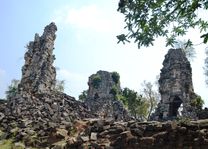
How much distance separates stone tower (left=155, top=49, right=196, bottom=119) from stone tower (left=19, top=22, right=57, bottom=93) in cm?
730

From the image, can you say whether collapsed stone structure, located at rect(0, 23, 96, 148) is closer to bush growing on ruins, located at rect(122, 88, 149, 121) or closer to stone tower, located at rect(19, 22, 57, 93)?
stone tower, located at rect(19, 22, 57, 93)

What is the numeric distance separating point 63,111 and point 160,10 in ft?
34.5

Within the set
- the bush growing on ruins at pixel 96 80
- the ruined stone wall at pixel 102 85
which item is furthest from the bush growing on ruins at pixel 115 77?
the bush growing on ruins at pixel 96 80

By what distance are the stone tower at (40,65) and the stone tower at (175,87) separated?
7.30 m

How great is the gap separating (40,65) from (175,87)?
8.89 metres

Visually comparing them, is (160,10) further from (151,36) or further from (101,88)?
(101,88)

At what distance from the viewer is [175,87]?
25.2m

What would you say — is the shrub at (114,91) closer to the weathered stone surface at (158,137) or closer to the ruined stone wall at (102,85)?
the ruined stone wall at (102,85)

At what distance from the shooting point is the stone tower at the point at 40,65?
21.6 meters

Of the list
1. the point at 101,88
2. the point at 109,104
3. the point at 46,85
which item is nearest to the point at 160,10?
the point at 46,85

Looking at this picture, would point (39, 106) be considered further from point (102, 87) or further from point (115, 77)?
point (115, 77)

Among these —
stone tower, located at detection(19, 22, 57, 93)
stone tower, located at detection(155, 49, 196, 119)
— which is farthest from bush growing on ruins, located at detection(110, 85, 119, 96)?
stone tower, located at detection(19, 22, 57, 93)

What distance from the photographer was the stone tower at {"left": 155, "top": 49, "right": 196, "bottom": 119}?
24812 millimetres

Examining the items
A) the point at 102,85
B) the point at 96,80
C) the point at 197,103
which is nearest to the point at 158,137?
the point at 197,103
